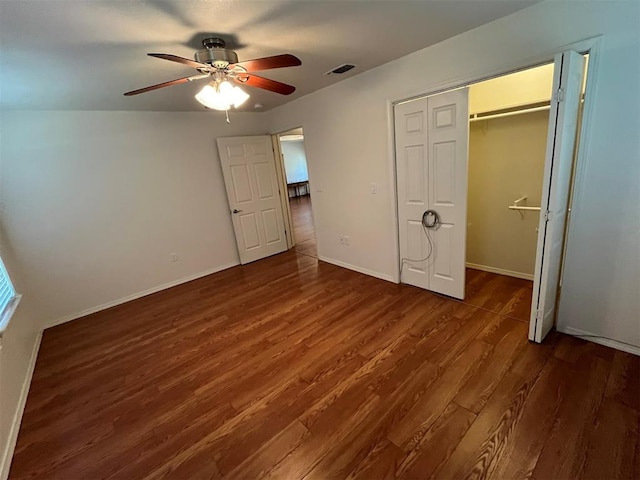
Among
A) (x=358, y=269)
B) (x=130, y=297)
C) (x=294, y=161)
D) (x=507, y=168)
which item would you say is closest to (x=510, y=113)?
(x=507, y=168)

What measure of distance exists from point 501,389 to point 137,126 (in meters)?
4.54

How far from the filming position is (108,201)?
3.44 m

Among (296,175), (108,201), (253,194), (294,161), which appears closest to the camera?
(108,201)

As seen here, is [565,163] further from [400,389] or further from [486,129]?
[400,389]

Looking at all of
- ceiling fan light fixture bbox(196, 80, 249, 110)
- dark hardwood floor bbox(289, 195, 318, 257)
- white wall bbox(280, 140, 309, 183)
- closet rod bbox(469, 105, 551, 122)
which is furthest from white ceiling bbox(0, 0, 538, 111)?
white wall bbox(280, 140, 309, 183)

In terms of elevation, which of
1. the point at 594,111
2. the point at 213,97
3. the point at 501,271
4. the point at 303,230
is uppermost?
the point at 213,97

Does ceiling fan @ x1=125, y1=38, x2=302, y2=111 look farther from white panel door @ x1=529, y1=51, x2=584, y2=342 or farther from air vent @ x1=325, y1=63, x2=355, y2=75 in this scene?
white panel door @ x1=529, y1=51, x2=584, y2=342

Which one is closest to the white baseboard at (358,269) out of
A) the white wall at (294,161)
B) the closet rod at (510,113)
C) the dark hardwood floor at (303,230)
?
the dark hardwood floor at (303,230)

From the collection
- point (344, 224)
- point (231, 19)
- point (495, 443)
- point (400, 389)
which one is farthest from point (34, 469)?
point (344, 224)

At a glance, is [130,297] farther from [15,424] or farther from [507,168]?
[507,168]

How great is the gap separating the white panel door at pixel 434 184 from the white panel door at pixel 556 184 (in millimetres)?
702

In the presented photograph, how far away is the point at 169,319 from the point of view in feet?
10.2

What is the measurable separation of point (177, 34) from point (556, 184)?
2.56 meters

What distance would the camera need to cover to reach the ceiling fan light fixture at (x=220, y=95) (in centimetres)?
185
